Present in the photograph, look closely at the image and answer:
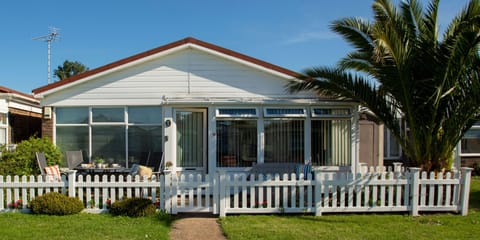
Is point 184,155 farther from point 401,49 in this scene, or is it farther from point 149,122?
point 401,49

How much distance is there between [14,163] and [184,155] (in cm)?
450

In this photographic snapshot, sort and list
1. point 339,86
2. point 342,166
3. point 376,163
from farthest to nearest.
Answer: point 376,163, point 342,166, point 339,86

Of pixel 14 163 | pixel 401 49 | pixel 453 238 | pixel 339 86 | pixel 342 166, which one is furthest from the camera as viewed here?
pixel 342 166

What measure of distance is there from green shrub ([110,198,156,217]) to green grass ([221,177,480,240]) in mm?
1458

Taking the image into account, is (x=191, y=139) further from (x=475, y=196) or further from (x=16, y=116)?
(x=475, y=196)

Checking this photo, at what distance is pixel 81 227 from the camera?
6.34m

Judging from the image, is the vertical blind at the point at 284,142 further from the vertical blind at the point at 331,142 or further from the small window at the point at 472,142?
the small window at the point at 472,142

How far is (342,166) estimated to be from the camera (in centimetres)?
1077

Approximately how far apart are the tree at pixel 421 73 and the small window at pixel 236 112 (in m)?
2.76

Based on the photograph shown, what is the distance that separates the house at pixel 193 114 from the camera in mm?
10578

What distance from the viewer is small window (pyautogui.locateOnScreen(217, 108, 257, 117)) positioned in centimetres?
1037

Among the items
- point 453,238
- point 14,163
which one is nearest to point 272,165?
point 453,238

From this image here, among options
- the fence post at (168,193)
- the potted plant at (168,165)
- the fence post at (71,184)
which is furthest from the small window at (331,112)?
the fence post at (71,184)

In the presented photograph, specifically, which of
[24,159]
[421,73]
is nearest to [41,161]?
[24,159]
